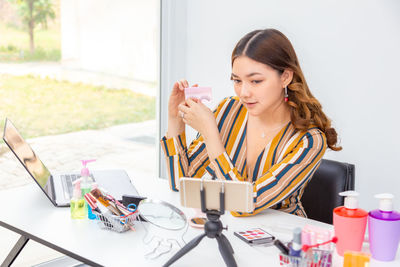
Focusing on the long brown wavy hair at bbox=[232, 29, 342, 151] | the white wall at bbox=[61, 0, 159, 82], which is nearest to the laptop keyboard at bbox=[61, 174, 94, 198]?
the long brown wavy hair at bbox=[232, 29, 342, 151]

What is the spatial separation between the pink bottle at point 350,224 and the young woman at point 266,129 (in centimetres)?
31

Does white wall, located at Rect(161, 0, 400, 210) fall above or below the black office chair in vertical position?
above

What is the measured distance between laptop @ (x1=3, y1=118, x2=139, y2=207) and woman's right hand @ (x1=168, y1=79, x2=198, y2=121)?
1.00ft

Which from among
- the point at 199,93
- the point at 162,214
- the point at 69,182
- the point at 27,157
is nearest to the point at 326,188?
the point at 199,93

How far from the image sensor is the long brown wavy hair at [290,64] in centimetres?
151

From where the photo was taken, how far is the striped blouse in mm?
1435

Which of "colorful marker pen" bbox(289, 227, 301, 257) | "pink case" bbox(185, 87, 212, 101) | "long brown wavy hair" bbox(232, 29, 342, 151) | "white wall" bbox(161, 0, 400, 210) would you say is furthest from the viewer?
"white wall" bbox(161, 0, 400, 210)

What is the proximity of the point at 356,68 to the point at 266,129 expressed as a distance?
2.40 feet

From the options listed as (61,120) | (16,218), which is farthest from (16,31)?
(16,218)

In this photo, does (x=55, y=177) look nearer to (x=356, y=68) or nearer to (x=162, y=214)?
(x=162, y=214)

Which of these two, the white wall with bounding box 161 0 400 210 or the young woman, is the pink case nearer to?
the young woman

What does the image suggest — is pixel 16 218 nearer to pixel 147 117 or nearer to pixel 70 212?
pixel 70 212

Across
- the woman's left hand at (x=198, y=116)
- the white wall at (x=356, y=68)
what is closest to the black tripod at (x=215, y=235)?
the woman's left hand at (x=198, y=116)

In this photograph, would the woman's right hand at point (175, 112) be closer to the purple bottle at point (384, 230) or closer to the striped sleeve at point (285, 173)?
the striped sleeve at point (285, 173)
